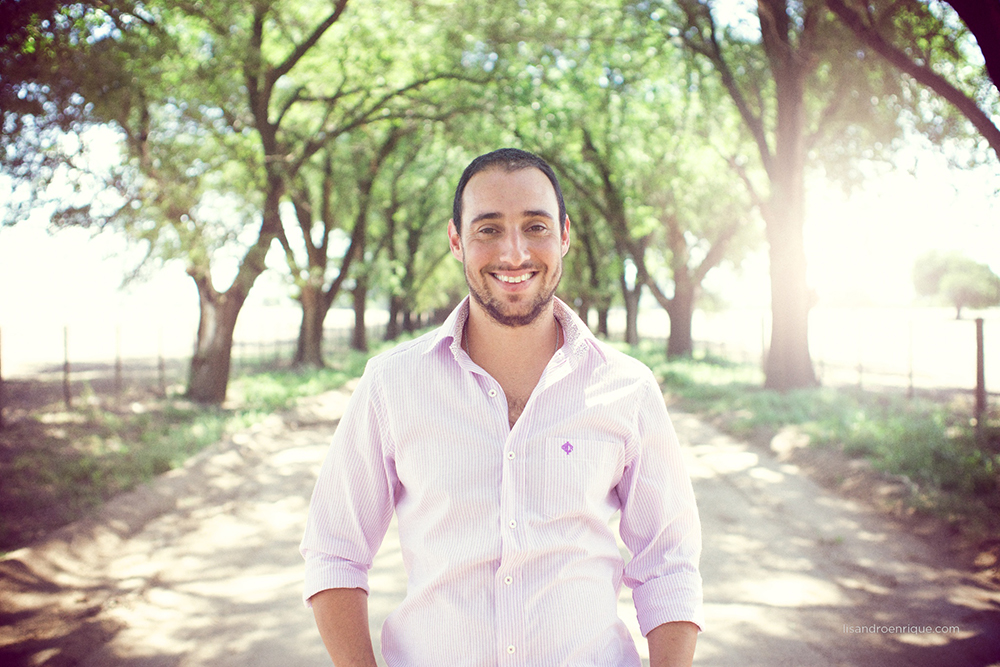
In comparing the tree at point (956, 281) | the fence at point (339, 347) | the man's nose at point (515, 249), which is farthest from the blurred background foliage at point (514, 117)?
the tree at point (956, 281)

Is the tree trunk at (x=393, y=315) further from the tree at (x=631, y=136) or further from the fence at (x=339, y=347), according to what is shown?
the tree at (x=631, y=136)

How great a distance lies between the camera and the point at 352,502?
203 centimetres

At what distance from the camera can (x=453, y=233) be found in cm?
242

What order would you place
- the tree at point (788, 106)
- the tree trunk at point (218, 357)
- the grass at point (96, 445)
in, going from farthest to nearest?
the tree trunk at point (218, 357)
the tree at point (788, 106)
the grass at point (96, 445)

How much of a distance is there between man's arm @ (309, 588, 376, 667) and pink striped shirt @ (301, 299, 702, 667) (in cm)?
4

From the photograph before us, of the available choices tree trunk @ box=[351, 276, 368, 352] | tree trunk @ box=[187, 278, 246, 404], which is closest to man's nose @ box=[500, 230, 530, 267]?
tree trunk @ box=[187, 278, 246, 404]

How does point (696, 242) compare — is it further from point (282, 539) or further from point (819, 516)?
point (282, 539)

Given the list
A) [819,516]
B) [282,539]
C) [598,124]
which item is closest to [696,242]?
[598,124]

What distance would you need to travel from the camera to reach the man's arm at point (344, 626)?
192cm

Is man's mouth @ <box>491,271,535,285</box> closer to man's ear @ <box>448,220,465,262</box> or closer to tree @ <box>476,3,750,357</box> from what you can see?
man's ear @ <box>448,220,465,262</box>

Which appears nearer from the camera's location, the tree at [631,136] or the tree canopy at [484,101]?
the tree canopy at [484,101]

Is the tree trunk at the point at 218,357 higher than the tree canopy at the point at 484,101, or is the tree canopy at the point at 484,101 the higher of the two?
the tree canopy at the point at 484,101

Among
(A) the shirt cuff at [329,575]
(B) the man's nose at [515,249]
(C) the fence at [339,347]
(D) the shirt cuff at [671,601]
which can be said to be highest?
(B) the man's nose at [515,249]

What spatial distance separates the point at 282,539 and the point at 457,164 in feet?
73.5
